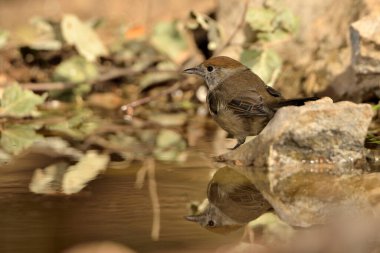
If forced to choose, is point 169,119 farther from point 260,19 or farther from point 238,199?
point 238,199

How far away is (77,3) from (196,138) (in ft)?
15.0

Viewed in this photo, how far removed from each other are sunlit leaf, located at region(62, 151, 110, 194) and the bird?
1.90 ft

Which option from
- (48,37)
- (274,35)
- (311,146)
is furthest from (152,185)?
(48,37)

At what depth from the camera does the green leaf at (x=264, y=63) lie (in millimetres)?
5852

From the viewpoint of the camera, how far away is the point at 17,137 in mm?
5414

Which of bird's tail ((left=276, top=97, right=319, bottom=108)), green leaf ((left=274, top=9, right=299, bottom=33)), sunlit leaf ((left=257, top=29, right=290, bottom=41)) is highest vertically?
green leaf ((left=274, top=9, right=299, bottom=33))

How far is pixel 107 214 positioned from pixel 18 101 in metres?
2.82

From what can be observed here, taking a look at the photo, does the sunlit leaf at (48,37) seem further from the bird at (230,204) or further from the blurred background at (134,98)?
the bird at (230,204)

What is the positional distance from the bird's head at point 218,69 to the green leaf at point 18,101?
1.40 meters

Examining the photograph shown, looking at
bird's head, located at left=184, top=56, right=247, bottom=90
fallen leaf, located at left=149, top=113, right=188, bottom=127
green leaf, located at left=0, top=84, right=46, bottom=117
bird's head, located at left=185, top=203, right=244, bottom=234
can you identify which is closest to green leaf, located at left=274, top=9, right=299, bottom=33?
fallen leaf, located at left=149, top=113, right=188, bottom=127

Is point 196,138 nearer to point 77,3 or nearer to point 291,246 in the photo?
point 291,246

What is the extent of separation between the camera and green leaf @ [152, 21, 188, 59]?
7.39m

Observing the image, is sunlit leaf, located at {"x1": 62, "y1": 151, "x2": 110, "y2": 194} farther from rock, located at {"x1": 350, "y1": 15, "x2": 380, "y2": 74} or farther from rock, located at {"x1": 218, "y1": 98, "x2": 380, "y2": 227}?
rock, located at {"x1": 350, "y1": 15, "x2": 380, "y2": 74}

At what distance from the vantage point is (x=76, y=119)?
6.17 meters
